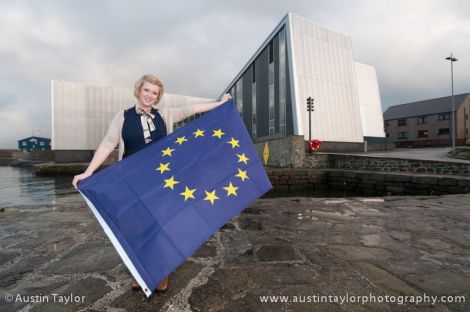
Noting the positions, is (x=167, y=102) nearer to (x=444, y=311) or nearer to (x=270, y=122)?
(x=270, y=122)

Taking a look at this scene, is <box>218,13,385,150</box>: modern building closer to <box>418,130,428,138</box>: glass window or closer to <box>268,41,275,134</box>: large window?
<box>268,41,275,134</box>: large window

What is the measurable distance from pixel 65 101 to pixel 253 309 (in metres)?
34.8

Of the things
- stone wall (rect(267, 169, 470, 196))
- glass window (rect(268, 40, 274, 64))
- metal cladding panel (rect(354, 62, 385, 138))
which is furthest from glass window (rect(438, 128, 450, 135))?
stone wall (rect(267, 169, 470, 196))

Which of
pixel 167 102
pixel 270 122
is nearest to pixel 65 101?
pixel 167 102

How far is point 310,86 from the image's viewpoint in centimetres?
2145

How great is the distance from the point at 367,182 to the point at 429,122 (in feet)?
160

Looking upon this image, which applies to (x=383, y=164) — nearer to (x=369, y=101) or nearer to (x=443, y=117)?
(x=369, y=101)

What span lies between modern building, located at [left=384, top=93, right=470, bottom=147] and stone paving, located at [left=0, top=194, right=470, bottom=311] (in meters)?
50.0

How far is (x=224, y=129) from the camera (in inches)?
103

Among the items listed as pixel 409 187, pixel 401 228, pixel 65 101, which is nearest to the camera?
pixel 401 228

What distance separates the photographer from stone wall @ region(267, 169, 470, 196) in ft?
30.8

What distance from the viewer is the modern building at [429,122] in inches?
1796

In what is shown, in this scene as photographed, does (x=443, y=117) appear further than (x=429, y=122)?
No

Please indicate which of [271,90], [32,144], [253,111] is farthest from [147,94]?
[32,144]
